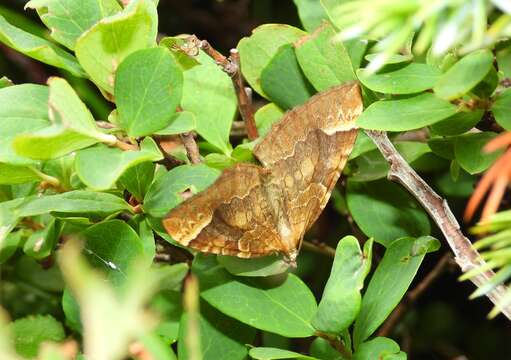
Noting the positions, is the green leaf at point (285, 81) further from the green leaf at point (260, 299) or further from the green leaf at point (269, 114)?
the green leaf at point (260, 299)

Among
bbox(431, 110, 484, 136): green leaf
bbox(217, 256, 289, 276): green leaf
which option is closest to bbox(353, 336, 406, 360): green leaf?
bbox(217, 256, 289, 276): green leaf

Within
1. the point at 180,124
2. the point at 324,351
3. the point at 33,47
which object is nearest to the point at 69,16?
the point at 33,47

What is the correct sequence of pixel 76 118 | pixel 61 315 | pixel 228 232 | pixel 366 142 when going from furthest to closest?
1. pixel 61 315
2. pixel 366 142
3. pixel 228 232
4. pixel 76 118

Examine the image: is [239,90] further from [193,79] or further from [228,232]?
[228,232]

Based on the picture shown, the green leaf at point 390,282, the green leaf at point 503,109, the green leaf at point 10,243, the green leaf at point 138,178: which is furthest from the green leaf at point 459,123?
the green leaf at point 10,243

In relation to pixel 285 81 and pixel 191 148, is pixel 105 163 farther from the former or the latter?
pixel 285 81

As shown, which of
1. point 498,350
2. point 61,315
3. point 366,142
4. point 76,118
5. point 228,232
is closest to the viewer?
point 76,118

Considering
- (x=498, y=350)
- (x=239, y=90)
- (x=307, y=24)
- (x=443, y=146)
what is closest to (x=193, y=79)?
(x=239, y=90)
